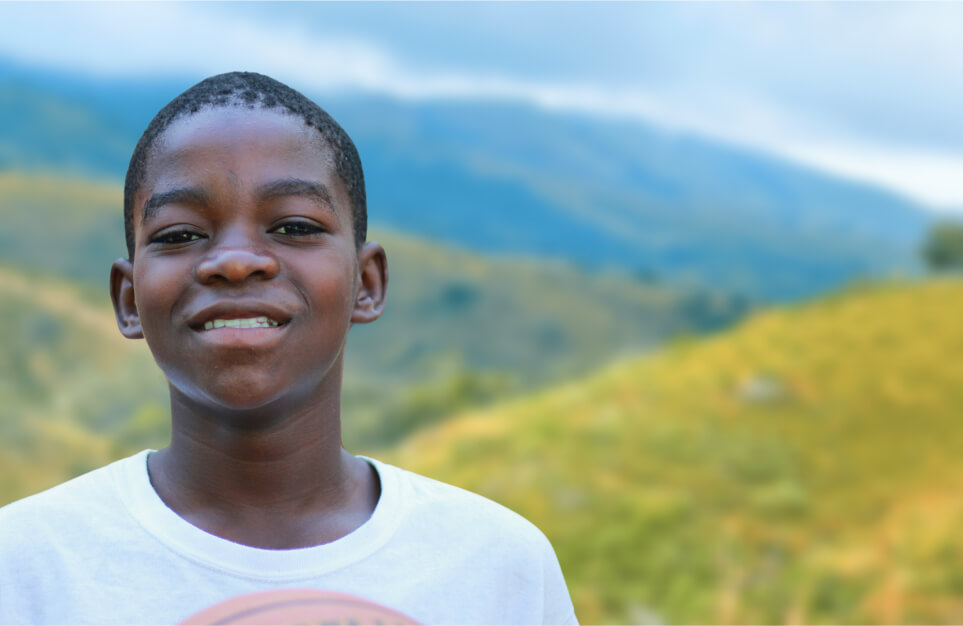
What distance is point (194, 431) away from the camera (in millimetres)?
1926

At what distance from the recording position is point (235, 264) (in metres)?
1.75

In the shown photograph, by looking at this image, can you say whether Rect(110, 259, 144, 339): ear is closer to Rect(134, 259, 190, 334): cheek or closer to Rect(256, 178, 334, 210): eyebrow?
Rect(134, 259, 190, 334): cheek

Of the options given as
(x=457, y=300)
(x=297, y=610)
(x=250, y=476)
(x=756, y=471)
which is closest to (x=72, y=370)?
(x=457, y=300)

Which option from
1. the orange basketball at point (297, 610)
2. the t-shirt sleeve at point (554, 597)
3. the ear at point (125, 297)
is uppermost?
the ear at point (125, 297)

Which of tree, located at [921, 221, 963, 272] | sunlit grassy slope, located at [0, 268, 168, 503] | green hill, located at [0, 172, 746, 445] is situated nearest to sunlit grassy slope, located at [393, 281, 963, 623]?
tree, located at [921, 221, 963, 272]

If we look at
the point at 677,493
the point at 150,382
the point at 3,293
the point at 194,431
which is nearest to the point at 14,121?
the point at 3,293

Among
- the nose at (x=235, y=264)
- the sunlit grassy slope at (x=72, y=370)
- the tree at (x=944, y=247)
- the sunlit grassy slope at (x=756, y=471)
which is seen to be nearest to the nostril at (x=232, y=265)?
the nose at (x=235, y=264)

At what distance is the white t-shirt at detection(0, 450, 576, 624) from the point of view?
1.71 metres

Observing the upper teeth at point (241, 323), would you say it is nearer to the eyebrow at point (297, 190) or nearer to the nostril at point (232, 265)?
the nostril at point (232, 265)

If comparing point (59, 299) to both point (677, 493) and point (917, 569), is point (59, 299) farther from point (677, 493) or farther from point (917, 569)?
point (917, 569)

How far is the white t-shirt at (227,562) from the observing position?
1705 mm

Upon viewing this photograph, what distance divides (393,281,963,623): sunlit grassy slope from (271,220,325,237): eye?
9.92m

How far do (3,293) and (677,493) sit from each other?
30816mm

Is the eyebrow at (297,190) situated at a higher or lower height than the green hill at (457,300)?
higher
